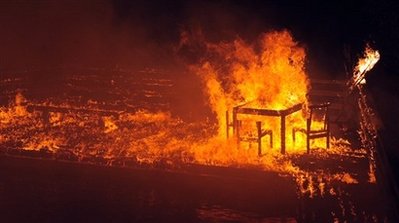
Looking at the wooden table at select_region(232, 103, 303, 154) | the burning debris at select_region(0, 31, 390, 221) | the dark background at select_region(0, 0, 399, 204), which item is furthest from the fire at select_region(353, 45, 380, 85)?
the wooden table at select_region(232, 103, 303, 154)

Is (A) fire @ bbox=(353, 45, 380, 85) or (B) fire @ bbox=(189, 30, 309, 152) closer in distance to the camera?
(B) fire @ bbox=(189, 30, 309, 152)

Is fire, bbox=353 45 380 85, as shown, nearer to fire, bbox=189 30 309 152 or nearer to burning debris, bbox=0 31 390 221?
burning debris, bbox=0 31 390 221

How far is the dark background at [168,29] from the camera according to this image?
15148 mm

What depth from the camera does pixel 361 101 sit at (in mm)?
10992

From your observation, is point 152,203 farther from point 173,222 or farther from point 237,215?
point 237,215

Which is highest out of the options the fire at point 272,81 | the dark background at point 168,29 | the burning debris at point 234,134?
the dark background at point 168,29

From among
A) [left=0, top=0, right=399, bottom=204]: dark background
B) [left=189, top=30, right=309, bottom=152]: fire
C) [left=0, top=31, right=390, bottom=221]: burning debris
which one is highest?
[left=0, top=0, right=399, bottom=204]: dark background

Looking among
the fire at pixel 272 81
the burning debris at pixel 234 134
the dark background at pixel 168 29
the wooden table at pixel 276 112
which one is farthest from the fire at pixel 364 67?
the wooden table at pixel 276 112

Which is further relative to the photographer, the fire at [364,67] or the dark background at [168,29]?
the dark background at [168,29]

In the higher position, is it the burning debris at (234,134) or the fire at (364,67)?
the fire at (364,67)

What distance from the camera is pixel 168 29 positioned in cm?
1677

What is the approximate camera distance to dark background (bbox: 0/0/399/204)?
15148 mm

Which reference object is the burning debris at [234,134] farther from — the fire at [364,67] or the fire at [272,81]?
the fire at [364,67]

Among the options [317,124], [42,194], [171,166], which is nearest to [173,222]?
[171,166]
